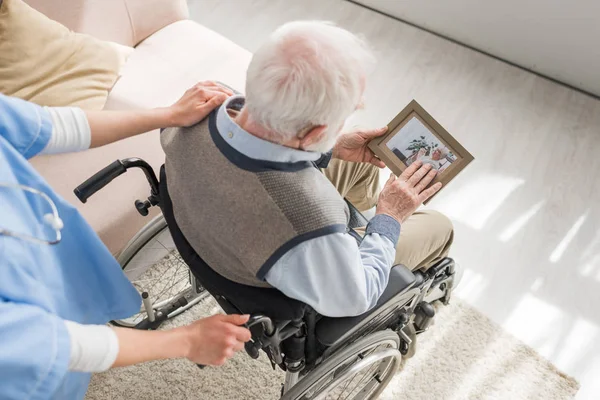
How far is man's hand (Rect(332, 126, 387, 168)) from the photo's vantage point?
53.0 inches

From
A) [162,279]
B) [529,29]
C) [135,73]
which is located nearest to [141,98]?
[135,73]

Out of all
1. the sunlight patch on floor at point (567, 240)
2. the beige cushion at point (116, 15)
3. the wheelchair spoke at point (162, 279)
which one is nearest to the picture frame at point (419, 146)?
the wheelchair spoke at point (162, 279)

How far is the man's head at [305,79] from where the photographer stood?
856mm

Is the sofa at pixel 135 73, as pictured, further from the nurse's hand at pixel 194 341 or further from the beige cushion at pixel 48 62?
the nurse's hand at pixel 194 341

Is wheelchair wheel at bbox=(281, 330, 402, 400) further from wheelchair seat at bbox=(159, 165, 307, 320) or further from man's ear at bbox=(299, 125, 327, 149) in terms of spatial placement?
man's ear at bbox=(299, 125, 327, 149)

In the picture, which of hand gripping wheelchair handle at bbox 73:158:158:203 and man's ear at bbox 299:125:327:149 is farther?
hand gripping wheelchair handle at bbox 73:158:158:203

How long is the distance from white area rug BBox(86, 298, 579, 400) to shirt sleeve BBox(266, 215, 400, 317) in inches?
29.0

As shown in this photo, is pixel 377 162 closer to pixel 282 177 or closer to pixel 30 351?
pixel 282 177

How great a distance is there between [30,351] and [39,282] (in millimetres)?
199

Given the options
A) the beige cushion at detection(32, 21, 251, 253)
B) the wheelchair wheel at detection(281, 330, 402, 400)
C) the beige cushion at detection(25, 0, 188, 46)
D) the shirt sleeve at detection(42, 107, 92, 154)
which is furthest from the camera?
the beige cushion at detection(25, 0, 188, 46)

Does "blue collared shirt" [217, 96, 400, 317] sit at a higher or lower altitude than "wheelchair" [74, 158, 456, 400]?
higher

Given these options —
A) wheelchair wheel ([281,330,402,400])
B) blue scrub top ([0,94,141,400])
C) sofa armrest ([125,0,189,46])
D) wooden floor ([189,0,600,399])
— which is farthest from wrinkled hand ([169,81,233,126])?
wooden floor ([189,0,600,399])

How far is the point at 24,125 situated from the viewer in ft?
3.21

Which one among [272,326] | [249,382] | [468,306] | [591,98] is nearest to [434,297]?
[468,306]
